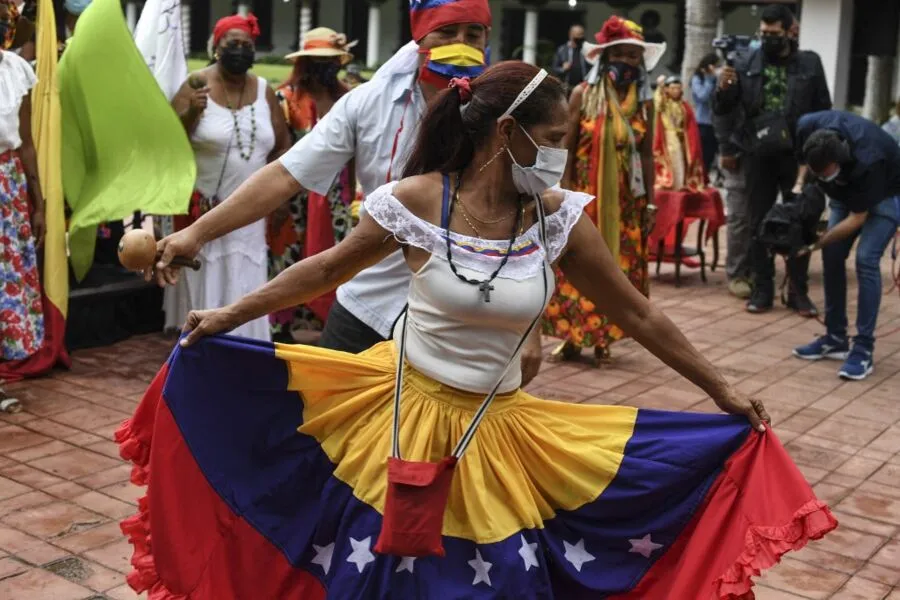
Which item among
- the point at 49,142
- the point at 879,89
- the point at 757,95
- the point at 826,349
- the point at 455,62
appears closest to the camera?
the point at 455,62

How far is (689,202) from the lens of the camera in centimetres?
1086

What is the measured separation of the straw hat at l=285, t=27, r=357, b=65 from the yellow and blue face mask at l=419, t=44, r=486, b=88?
3.61 metres

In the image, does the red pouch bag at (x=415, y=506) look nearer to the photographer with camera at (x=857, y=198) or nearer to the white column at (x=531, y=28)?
the photographer with camera at (x=857, y=198)

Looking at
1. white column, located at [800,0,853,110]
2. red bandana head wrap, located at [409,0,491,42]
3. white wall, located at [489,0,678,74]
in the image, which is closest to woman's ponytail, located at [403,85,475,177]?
red bandana head wrap, located at [409,0,491,42]

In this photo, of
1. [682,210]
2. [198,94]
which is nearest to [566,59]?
[682,210]

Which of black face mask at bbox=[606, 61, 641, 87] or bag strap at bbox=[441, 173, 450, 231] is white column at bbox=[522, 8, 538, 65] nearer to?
black face mask at bbox=[606, 61, 641, 87]

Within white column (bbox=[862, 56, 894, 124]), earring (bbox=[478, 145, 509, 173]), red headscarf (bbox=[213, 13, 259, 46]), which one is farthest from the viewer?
white column (bbox=[862, 56, 894, 124])

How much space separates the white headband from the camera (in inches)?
123

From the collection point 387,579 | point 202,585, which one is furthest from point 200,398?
point 387,579

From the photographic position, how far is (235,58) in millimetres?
7227

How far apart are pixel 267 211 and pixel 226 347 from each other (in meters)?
0.54

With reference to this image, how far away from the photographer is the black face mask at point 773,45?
367 inches

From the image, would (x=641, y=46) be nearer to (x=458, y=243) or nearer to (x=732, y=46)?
(x=732, y=46)

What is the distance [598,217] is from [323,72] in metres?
1.82
